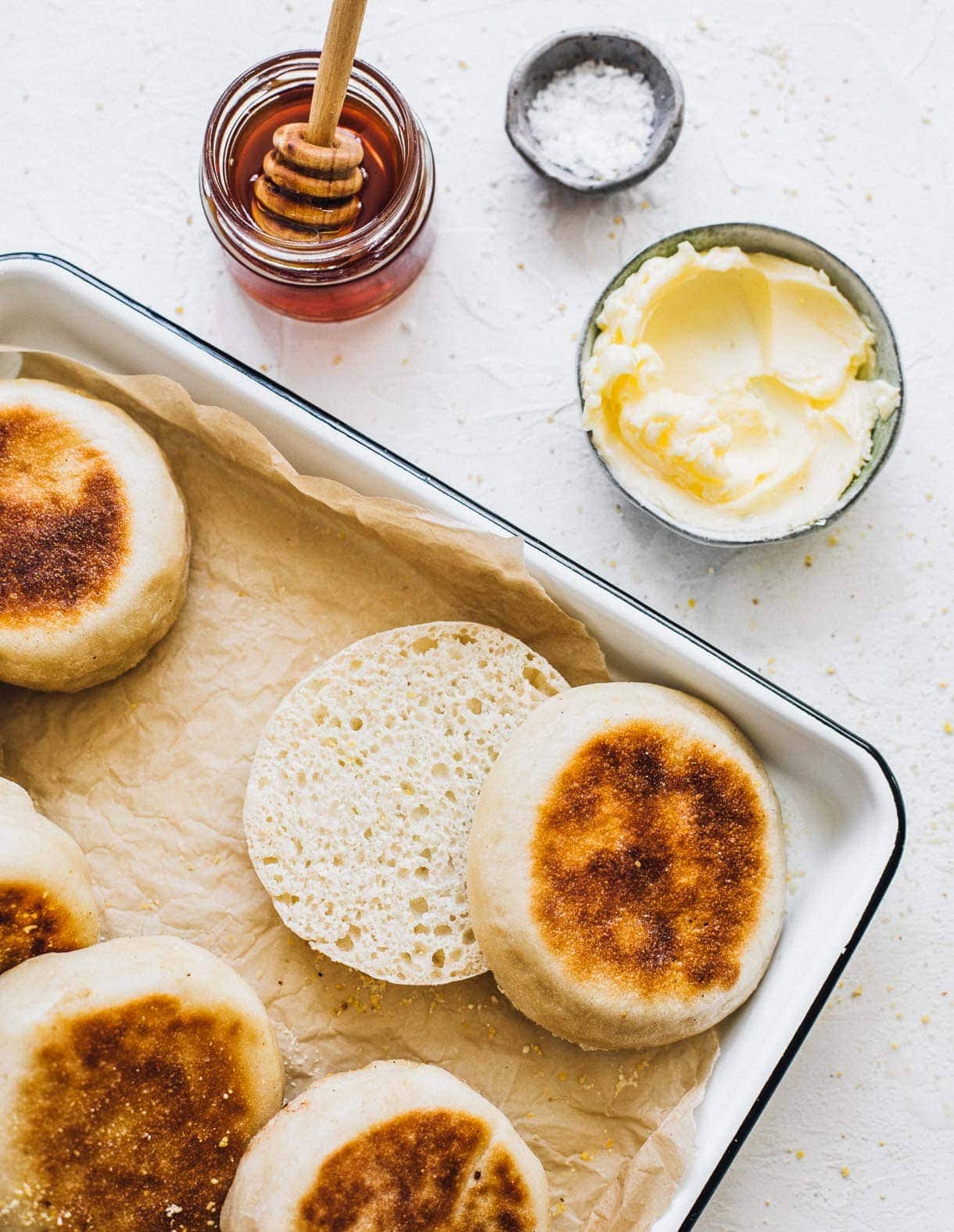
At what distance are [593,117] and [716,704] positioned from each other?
3.45 ft

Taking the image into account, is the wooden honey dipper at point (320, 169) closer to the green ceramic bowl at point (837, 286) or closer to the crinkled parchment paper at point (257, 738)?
the crinkled parchment paper at point (257, 738)

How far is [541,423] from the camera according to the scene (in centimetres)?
196

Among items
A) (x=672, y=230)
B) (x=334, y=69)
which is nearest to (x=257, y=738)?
(x=334, y=69)

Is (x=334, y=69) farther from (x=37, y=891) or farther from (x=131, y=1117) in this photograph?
(x=131, y=1117)

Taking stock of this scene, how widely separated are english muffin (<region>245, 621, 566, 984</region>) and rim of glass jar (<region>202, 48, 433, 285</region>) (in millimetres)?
605

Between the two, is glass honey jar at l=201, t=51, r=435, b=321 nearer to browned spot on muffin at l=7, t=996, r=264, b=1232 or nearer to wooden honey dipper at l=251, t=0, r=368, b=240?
wooden honey dipper at l=251, t=0, r=368, b=240

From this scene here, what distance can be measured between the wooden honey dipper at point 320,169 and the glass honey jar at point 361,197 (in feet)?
0.10

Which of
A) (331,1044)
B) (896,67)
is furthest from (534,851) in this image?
(896,67)

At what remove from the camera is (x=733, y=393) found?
1.87m

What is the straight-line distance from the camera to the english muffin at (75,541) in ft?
5.57

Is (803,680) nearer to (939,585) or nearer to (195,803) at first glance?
(939,585)

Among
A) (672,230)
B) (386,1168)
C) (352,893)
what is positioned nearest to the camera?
(386,1168)

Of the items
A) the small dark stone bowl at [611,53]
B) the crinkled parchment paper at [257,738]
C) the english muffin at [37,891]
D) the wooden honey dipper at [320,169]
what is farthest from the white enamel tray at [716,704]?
the english muffin at [37,891]

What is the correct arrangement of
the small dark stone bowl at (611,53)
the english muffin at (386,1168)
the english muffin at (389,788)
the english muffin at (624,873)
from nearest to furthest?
the english muffin at (386,1168)
the english muffin at (624,873)
the english muffin at (389,788)
the small dark stone bowl at (611,53)
